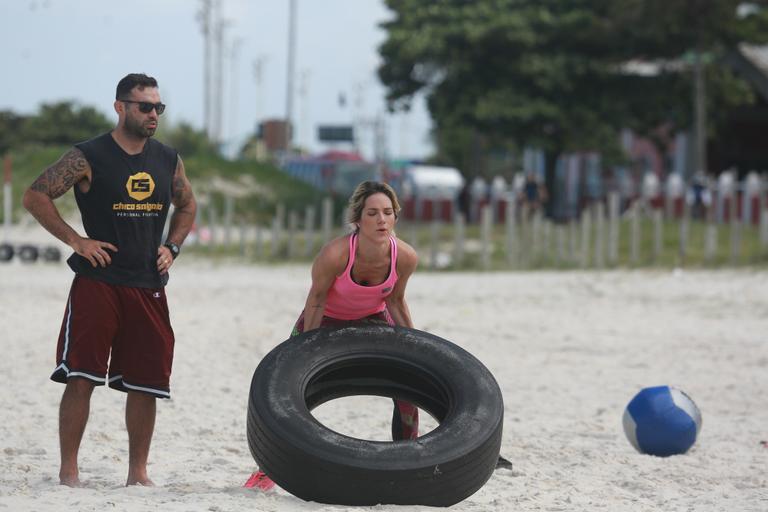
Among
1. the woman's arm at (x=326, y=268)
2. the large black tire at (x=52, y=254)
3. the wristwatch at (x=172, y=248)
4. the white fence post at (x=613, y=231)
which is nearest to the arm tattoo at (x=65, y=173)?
the wristwatch at (x=172, y=248)

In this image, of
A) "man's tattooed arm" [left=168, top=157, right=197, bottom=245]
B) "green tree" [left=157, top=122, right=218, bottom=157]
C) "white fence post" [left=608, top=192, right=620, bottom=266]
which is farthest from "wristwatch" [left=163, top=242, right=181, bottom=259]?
"green tree" [left=157, top=122, right=218, bottom=157]

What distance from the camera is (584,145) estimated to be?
115 feet

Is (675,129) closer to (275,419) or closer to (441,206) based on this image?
(441,206)

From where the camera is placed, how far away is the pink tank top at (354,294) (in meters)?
5.40

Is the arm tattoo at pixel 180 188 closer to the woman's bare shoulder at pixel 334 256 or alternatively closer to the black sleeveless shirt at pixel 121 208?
the black sleeveless shirt at pixel 121 208

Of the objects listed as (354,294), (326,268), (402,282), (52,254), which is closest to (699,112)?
(52,254)

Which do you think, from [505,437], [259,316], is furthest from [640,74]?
[505,437]

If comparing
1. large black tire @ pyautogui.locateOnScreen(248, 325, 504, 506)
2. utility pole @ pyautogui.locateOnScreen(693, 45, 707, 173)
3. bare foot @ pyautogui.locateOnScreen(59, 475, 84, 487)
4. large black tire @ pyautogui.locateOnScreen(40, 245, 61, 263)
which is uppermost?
utility pole @ pyautogui.locateOnScreen(693, 45, 707, 173)

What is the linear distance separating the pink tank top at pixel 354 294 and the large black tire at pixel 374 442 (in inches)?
4.9

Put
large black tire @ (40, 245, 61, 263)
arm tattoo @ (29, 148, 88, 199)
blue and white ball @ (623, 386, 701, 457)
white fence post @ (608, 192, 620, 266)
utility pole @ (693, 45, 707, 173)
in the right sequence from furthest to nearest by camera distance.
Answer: utility pole @ (693, 45, 707, 173)
large black tire @ (40, 245, 61, 263)
white fence post @ (608, 192, 620, 266)
blue and white ball @ (623, 386, 701, 457)
arm tattoo @ (29, 148, 88, 199)

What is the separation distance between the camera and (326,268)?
17.6 ft

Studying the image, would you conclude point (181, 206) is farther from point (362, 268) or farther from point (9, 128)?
point (9, 128)

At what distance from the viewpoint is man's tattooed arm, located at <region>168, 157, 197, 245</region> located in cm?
562

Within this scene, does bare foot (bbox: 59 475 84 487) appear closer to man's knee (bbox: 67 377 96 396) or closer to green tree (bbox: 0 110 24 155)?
man's knee (bbox: 67 377 96 396)
